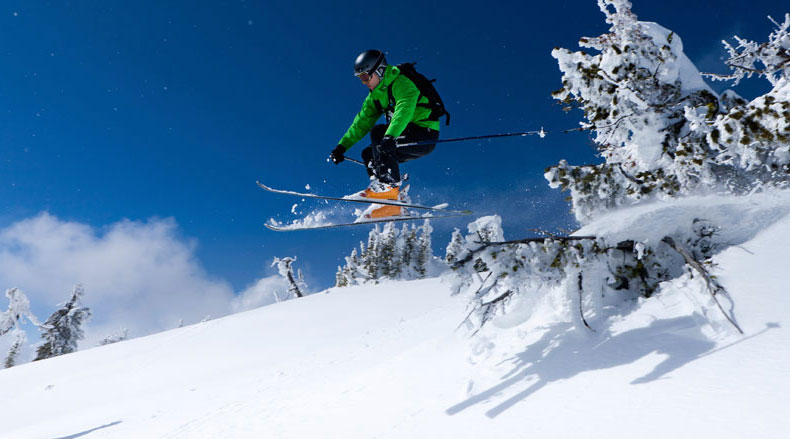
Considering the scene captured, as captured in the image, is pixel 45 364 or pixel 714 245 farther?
pixel 45 364

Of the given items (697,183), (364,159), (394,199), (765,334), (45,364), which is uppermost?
(45,364)

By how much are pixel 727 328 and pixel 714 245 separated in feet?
5.49

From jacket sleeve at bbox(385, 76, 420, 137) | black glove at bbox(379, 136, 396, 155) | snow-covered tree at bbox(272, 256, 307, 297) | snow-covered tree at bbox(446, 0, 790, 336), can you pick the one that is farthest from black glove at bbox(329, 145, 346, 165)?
snow-covered tree at bbox(272, 256, 307, 297)

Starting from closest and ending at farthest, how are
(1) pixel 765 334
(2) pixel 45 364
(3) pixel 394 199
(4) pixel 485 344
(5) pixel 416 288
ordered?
(1) pixel 765 334, (4) pixel 485 344, (3) pixel 394 199, (2) pixel 45 364, (5) pixel 416 288

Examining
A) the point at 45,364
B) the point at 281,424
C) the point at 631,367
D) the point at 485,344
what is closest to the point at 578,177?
the point at 485,344

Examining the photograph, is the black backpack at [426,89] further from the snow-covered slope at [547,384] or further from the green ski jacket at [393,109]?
the snow-covered slope at [547,384]

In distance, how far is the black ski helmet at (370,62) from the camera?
5855 millimetres

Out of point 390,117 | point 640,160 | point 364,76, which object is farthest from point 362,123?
point 640,160

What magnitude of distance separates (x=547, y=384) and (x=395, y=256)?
42.5 meters

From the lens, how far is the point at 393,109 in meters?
6.02

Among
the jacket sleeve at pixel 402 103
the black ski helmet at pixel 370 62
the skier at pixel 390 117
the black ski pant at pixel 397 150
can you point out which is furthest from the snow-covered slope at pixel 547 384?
the black ski helmet at pixel 370 62

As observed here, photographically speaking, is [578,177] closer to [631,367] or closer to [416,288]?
[631,367]

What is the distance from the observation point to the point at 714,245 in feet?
Result: 14.5

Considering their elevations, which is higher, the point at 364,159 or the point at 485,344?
the point at 364,159
